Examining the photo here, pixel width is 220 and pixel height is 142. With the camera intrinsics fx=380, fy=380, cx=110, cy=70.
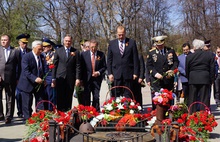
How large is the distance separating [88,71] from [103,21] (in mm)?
25146

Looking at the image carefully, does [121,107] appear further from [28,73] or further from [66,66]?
[28,73]

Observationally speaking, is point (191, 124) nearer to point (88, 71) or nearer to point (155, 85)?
point (155, 85)

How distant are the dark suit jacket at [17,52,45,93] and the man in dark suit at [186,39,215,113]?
11.3ft

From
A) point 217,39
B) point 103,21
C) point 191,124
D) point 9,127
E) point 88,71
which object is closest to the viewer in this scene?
point 191,124

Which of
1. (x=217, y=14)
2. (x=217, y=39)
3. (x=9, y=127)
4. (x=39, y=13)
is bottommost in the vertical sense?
(x=9, y=127)

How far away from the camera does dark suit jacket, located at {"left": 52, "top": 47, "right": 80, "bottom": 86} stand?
878 cm

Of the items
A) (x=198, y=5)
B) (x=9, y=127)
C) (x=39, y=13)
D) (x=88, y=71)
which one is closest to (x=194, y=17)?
(x=198, y=5)

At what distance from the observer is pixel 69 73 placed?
880 centimetres

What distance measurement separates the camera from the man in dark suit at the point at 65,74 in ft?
28.8

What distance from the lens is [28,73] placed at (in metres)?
8.36

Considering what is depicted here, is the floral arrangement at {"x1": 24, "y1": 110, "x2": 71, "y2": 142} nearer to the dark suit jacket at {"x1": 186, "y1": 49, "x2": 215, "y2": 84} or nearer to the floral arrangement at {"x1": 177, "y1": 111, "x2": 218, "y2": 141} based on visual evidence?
the floral arrangement at {"x1": 177, "y1": 111, "x2": 218, "y2": 141}

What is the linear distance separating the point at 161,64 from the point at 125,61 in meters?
0.88

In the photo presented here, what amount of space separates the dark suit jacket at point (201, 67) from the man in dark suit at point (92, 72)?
2.29m

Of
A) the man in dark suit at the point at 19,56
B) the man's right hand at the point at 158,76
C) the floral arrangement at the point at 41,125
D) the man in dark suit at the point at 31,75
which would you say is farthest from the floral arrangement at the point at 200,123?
the man in dark suit at the point at 19,56
